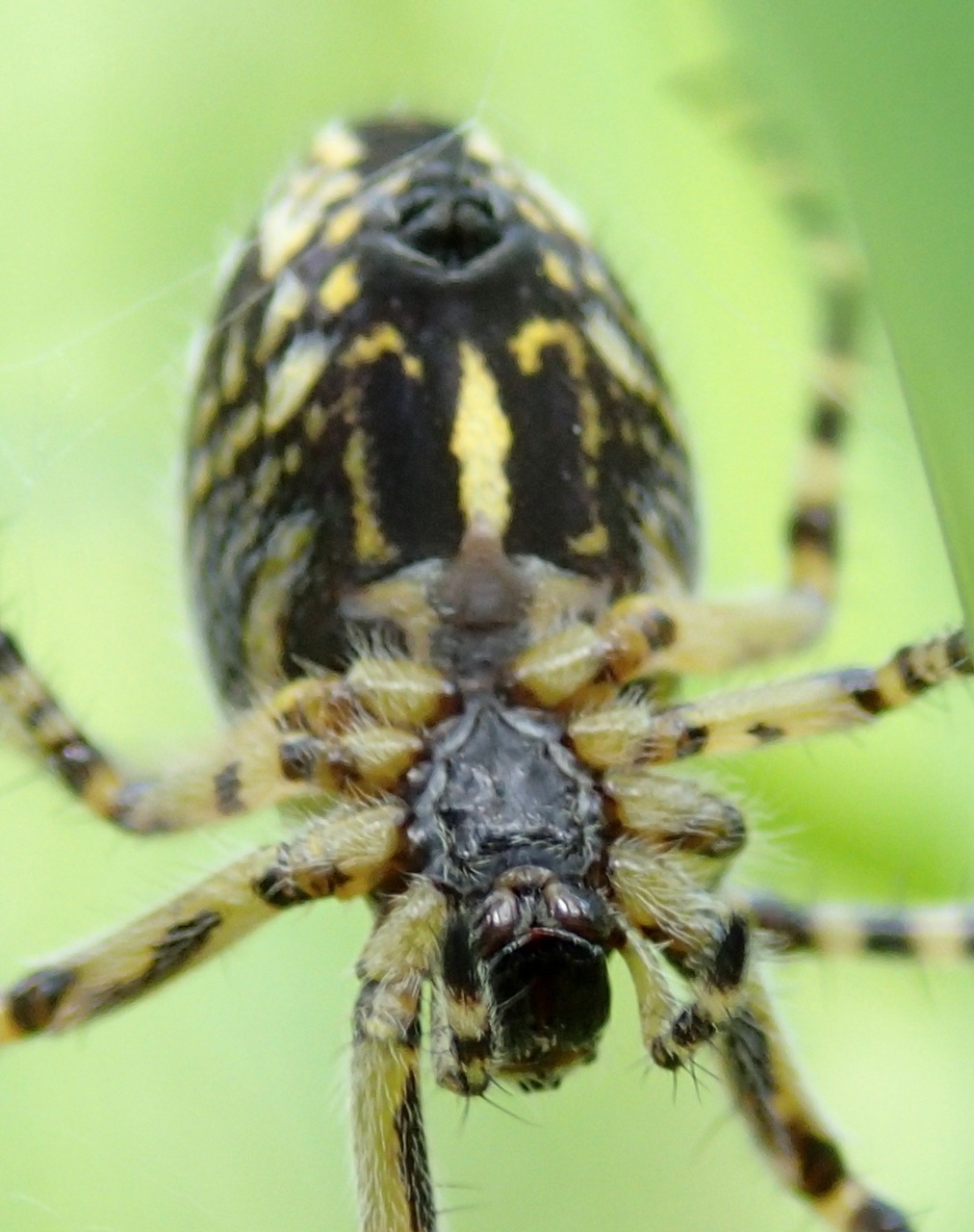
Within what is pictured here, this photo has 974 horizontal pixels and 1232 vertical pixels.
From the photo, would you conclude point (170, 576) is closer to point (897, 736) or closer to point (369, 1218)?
point (369, 1218)

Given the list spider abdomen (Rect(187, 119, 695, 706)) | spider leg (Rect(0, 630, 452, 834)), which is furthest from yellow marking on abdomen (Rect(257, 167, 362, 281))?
spider leg (Rect(0, 630, 452, 834))

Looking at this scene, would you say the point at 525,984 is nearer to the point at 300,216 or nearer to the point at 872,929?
the point at 872,929

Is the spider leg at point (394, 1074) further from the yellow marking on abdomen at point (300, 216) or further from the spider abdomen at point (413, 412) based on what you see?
the yellow marking on abdomen at point (300, 216)

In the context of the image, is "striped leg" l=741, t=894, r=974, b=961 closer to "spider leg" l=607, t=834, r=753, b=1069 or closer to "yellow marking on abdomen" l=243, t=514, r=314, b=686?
"spider leg" l=607, t=834, r=753, b=1069

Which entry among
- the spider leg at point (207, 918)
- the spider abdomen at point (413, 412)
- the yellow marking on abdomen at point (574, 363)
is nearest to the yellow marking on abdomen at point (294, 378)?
the spider abdomen at point (413, 412)

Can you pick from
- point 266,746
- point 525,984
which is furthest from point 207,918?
point 525,984

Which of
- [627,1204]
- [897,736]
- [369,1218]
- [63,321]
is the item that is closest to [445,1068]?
[369,1218]

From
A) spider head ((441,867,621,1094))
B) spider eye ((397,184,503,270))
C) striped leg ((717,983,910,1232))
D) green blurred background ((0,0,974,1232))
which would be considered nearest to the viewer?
spider head ((441,867,621,1094))
